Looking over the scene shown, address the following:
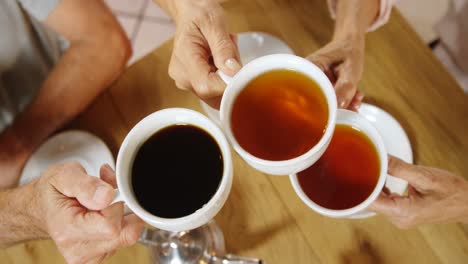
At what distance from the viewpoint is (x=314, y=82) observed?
66 centimetres

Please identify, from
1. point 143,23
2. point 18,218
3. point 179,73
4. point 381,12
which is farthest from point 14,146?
point 143,23

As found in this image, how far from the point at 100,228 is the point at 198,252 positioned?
0.88ft

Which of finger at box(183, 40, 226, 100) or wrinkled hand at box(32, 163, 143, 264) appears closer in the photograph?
wrinkled hand at box(32, 163, 143, 264)

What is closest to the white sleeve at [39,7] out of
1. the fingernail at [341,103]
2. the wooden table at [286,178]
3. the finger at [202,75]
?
the wooden table at [286,178]

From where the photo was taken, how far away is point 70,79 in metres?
1.16

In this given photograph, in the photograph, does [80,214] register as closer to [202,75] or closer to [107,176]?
[107,176]

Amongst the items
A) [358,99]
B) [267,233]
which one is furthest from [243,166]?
[358,99]

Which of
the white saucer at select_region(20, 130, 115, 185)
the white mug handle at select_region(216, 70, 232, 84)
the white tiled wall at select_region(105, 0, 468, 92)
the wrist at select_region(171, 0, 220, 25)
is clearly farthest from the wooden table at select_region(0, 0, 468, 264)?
the white tiled wall at select_region(105, 0, 468, 92)

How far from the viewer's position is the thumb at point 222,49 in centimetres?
75

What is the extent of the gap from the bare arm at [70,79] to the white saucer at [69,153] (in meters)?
0.08

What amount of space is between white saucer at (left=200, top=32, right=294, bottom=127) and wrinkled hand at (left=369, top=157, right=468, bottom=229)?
1.43ft

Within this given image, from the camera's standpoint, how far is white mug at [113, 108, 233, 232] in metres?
0.56

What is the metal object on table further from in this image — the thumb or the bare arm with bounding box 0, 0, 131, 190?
the bare arm with bounding box 0, 0, 131, 190

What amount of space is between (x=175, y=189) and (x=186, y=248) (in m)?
0.25
